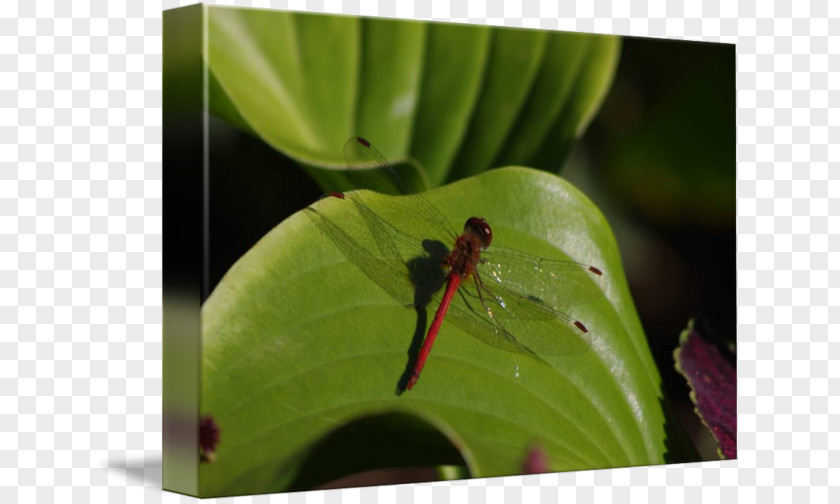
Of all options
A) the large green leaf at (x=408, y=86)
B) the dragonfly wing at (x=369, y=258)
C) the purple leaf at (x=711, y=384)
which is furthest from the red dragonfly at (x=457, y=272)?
the purple leaf at (x=711, y=384)

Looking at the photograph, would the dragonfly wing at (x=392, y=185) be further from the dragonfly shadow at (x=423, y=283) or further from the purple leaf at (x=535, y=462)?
the purple leaf at (x=535, y=462)

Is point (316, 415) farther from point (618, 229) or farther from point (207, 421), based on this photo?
point (618, 229)

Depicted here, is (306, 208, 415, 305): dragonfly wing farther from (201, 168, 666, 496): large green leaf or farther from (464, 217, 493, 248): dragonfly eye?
(464, 217, 493, 248): dragonfly eye

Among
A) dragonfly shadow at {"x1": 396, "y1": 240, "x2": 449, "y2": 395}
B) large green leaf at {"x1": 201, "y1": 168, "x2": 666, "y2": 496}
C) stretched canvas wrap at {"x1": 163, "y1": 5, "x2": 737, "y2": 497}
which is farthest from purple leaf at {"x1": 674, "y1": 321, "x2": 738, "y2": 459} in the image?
dragonfly shadow at {"x1": 396, "y1": 240, "x2": 449, "y2": 395}

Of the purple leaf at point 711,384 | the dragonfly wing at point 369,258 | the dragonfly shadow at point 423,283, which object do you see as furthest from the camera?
the purple leaf at point 711,384

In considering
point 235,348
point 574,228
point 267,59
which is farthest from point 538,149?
point 235,348

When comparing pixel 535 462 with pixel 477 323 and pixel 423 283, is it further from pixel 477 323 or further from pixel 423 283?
pixel 423 283
